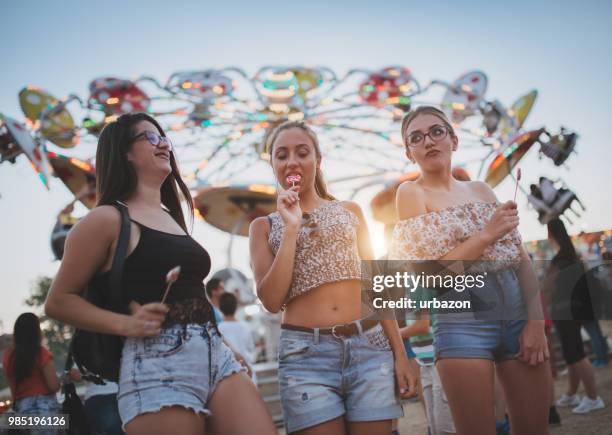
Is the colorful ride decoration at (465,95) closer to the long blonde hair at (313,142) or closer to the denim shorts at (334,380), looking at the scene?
the long blonde hair at (313,142)

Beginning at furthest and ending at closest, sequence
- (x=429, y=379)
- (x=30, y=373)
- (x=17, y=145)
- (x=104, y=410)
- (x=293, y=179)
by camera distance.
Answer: (x=17, y=145)
(x=30, y=373)
(x=429, y=379)
(x=104, y=410)
(x=293, y=179)

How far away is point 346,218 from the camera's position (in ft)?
8.68

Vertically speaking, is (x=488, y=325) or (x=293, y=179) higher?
(x=293, y=179)

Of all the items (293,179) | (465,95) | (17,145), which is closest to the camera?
(293,179)

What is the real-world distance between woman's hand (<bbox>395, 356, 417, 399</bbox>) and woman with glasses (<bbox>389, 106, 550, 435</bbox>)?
0.20 meters

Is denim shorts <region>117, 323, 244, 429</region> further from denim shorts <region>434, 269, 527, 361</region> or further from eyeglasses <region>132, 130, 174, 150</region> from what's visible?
denim shorts <region>434, 269, 527, 361</region>

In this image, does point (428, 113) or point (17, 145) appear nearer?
point (428, 113)

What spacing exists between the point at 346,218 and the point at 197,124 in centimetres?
1117

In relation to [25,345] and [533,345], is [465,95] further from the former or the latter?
[533,345]

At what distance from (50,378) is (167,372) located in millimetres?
3606

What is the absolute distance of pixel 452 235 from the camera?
2701mm

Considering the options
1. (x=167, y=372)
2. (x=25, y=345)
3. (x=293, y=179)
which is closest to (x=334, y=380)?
(x=167, y=372)

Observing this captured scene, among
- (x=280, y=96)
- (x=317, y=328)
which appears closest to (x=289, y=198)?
(x=317, y=328)

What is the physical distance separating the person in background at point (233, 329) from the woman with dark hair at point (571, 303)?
3.65 metres
